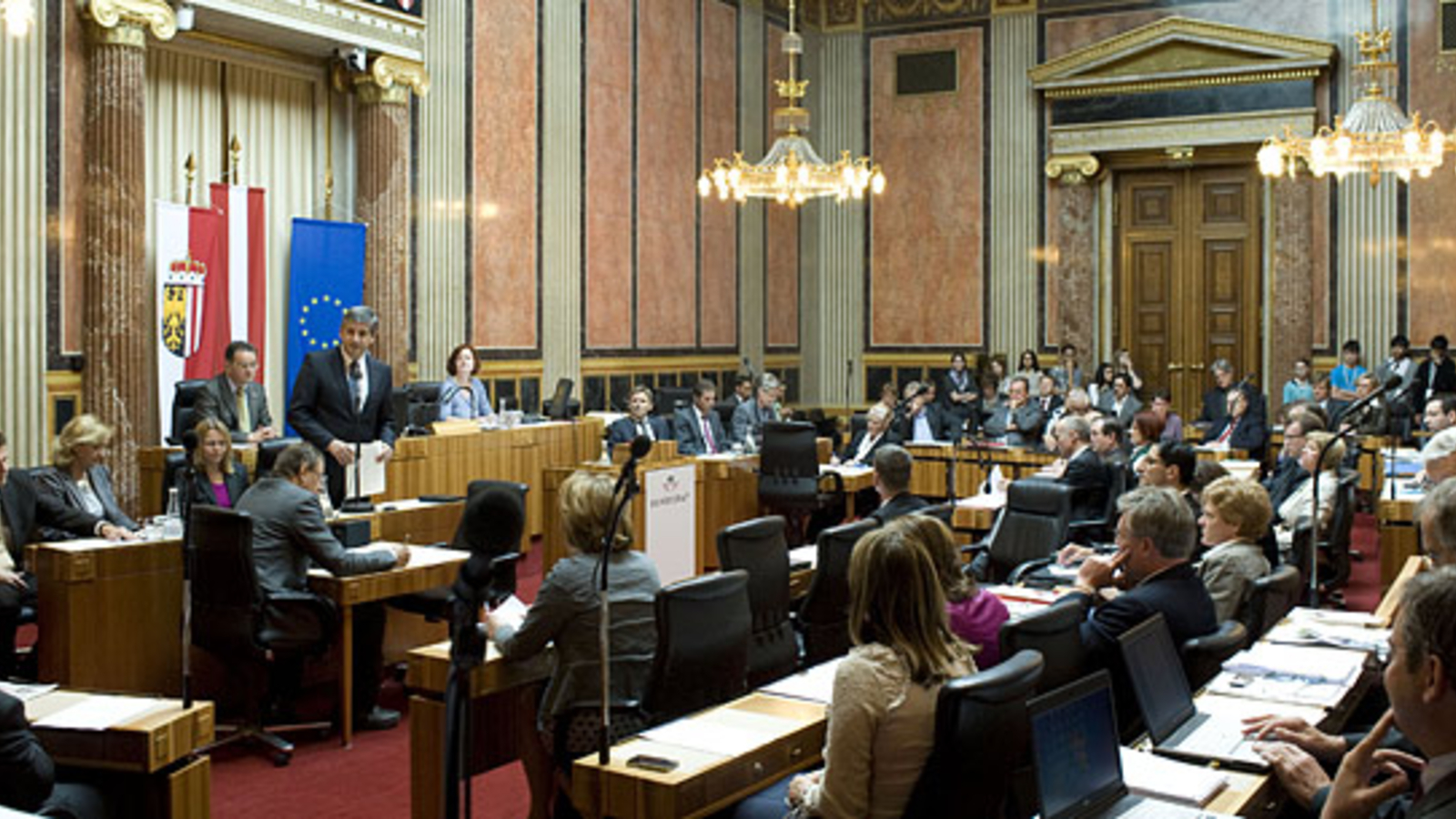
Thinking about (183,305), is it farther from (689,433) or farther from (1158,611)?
(1158,611)

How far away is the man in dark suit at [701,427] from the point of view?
11297 millimetres

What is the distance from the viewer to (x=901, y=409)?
12883 millimetres

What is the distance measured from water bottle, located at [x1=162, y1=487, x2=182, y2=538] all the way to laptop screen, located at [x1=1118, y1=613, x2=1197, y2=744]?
442 cm

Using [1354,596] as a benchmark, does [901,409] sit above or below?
above

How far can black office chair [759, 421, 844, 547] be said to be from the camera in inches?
401

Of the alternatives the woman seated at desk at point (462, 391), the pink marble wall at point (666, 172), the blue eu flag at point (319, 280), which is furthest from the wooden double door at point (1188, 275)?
the blue eu flag at point (319, 280)

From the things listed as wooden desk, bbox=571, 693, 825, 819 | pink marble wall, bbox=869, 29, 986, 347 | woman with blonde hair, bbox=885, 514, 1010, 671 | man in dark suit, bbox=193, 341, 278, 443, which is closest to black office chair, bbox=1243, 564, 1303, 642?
woman with blonde hair, bbox=885, 514, 1010, 671

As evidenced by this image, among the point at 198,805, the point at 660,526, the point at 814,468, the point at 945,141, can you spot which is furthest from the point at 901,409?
the point at 198,805

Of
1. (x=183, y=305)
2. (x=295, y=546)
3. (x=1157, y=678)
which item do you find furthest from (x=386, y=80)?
(x=1157, y=678)

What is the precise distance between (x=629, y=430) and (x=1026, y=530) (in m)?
4.38

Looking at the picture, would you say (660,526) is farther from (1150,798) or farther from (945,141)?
(945,141)

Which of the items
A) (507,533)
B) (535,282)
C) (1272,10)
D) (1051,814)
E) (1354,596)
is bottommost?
(1354,596)

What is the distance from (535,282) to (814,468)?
445cm

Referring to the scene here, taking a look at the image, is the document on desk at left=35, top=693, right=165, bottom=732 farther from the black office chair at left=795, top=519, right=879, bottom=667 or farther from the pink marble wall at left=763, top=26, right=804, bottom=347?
the pink marble wall at left=763, top=26, right=804, bottom=347
